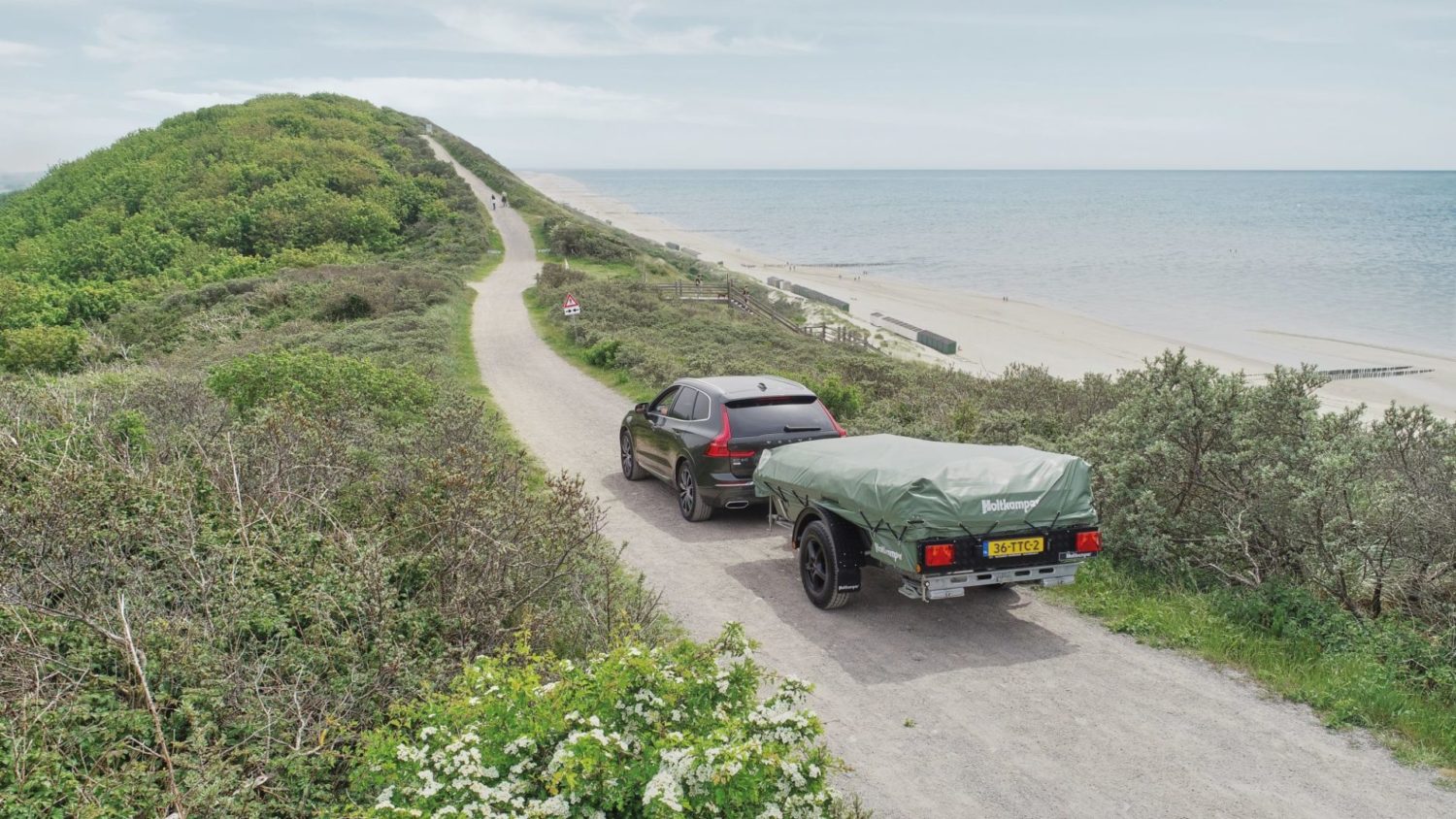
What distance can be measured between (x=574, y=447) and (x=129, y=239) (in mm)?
50302

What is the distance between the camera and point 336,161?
72438 millimetres

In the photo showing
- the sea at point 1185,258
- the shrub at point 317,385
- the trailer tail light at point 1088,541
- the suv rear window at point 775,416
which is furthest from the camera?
the sea at point 1185,258

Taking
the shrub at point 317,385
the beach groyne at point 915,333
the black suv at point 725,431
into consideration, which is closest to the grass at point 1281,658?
the black suv at point 725,431

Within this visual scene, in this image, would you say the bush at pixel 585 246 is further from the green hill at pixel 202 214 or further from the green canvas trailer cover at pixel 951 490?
the green canvas trailer cover at pixel 951 490

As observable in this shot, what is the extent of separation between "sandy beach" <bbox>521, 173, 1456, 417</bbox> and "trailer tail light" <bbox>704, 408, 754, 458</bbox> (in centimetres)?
2237

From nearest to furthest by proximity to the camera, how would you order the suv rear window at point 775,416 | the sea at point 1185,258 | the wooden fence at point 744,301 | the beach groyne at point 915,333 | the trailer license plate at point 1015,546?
the trailer license plate at point 1015,546 < the suv rear window at point 775,416 < the wooden fence at point 744,301 < the beach groyne at point 915,333 < the sea at point 1185,258

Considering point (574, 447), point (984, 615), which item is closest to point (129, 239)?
point (574, 447)

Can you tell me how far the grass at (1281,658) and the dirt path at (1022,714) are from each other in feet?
0.62

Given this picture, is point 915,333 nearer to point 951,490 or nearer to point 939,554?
point 951,490

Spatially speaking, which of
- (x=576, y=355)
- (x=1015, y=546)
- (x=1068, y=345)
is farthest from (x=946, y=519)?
(x=1068, y=345)

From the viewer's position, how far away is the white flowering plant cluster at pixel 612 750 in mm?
3744

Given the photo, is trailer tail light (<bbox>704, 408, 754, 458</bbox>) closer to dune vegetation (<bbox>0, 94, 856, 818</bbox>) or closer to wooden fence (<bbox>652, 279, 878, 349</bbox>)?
dune vegetation (<bbox>0, 94, 856, 818</bbox>)

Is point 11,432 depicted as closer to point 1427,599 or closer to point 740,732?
point 740,732

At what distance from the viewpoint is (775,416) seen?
11219 millimetres
